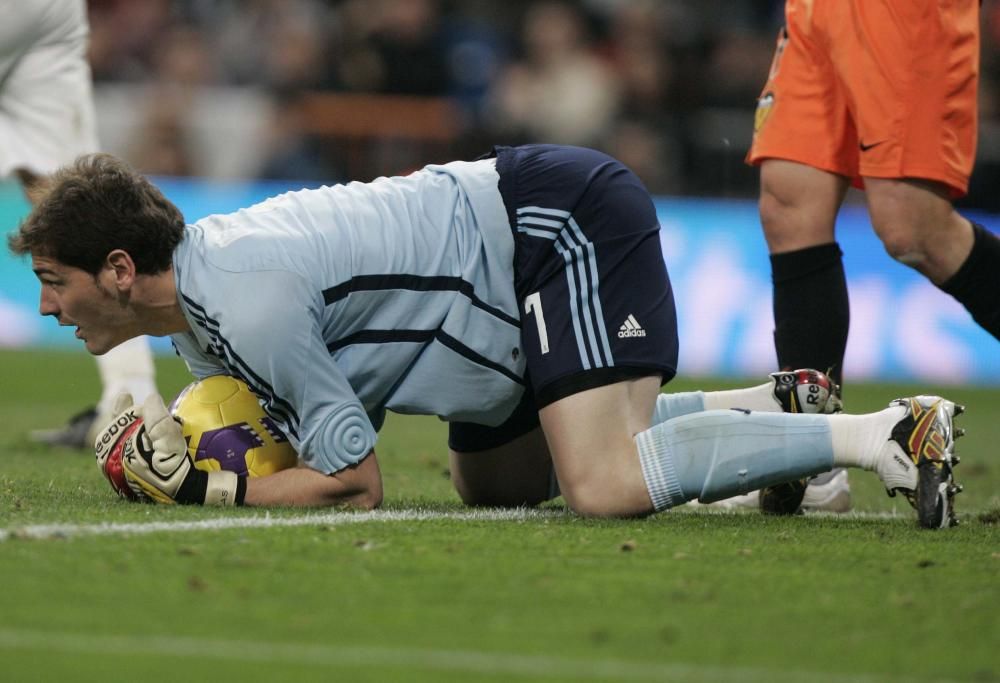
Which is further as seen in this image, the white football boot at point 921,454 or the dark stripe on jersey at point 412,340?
the dark stripe on jersey at point 412,340

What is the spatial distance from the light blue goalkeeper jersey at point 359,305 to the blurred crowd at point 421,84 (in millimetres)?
9111

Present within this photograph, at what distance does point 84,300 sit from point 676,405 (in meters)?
1.83

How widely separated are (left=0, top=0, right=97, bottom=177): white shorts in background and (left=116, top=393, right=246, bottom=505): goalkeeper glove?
264 cm

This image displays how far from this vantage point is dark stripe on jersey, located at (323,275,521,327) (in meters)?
4.19

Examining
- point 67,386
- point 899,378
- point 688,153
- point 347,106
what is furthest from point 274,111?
point 899,378

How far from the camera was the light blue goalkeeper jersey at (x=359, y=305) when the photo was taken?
4055mm

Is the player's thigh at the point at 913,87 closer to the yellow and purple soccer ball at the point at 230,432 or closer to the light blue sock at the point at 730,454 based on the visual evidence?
the light blue sock at the point at 730,454

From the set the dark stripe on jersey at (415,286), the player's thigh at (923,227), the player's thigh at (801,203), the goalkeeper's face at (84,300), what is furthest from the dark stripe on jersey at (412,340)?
the player's thigh at (923,227)

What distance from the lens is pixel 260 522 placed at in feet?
13.1

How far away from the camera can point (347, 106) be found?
546 inches

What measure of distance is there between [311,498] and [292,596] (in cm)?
124

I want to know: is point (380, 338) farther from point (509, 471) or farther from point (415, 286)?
point (509, 471)

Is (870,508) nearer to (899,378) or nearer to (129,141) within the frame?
(899,378)

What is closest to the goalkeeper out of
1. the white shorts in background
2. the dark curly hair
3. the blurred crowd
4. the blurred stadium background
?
the dark curly hair
